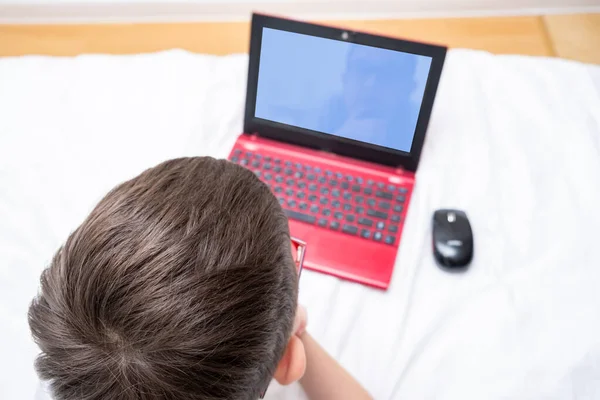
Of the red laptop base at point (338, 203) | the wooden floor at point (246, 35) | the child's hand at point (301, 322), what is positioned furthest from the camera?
the wooden floor at point (246, 35)

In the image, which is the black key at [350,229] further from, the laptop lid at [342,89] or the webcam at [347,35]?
the webcam at [347,35]

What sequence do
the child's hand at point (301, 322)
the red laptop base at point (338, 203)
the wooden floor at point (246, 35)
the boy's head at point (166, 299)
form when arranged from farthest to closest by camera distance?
the wooden floor at point (246, 35), the red laptop base at point (338, 203), the child's hand at point (301, 322), the boy's head at point (166, 299)

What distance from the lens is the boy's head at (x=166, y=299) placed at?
1.24 feet

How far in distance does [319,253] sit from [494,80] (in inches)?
17.0

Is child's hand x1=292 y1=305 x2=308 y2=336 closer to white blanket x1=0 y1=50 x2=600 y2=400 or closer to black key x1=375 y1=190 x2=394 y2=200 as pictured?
white blanket x1=0 y1=50 x2=600 y2=400

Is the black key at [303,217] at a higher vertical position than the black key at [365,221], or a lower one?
lower

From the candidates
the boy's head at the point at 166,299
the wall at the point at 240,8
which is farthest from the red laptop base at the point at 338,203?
the wall at the point at 240,8

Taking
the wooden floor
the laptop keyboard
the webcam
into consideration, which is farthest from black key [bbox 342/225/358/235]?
the wooden floor

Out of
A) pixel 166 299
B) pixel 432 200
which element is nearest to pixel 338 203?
pixel 432 200

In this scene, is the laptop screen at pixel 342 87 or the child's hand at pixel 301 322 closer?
the child's hand at pixel 301 322

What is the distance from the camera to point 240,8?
1.06 m

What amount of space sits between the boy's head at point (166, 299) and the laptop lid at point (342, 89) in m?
0.35

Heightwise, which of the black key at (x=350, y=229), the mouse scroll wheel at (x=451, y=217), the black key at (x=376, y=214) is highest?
the mouse scroll wheel at (x=451, y=217)

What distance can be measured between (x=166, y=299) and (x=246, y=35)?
75 centimetres
